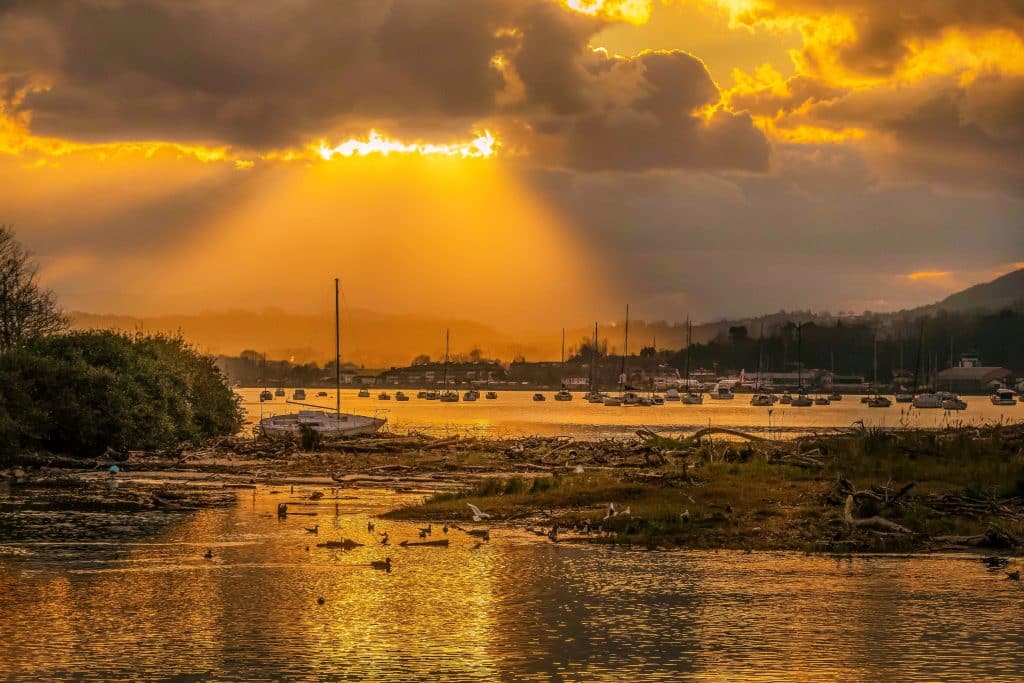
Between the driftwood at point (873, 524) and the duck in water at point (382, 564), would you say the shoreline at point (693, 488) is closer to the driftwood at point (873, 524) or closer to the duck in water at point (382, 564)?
the driftwood at point (873, 524)

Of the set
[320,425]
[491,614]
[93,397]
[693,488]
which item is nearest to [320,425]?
[320,425]

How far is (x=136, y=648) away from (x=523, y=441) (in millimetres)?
60998

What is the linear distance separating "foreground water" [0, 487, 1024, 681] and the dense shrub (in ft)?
120

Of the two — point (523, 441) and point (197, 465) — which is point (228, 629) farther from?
Result: point (523, 441)

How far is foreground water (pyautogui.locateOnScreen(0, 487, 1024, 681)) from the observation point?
2044 centimetres

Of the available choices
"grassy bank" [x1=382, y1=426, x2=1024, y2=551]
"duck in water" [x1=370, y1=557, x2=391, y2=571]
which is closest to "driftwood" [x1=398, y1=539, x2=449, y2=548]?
"duck in water" [x1=370, y1=557, x2=391, y2=571]

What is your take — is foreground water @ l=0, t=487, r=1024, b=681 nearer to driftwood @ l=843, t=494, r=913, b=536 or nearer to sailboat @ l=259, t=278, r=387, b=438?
driftwood @ l=843, t=494, r=913, b=536

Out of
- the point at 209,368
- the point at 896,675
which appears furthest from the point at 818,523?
the point at 209,368

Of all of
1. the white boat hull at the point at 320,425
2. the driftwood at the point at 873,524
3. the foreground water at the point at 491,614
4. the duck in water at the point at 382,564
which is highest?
the white boat hull at the point at 320,425

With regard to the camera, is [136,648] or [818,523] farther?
[818,523]

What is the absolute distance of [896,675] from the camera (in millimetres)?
19984

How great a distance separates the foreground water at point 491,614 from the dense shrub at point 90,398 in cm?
3670

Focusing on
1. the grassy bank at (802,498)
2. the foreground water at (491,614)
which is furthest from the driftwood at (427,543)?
the grassy bank at (802,498)

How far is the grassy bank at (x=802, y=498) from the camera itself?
1364 inches
